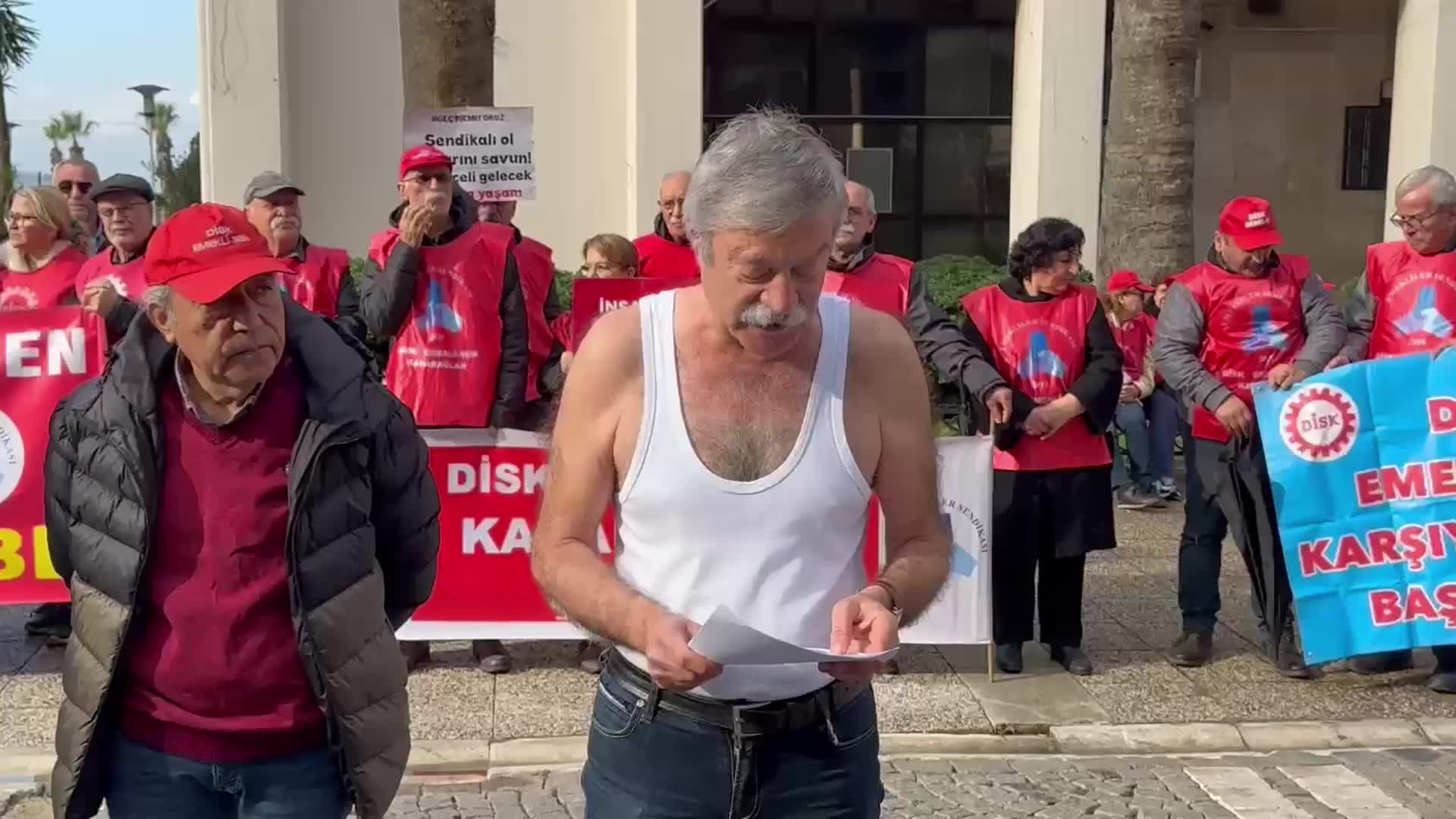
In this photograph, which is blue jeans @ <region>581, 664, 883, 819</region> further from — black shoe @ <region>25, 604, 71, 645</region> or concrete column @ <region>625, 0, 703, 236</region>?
concrete column @ <region>625, 0, 703, 236</region>

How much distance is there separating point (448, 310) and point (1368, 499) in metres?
3.89

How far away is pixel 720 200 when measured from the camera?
2408mm

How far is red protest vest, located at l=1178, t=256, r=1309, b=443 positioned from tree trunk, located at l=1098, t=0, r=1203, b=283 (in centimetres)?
501

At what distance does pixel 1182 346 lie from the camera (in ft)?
21.9

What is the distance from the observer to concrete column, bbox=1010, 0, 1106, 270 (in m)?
14.0

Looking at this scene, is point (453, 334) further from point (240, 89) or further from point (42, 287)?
point (240, 89)

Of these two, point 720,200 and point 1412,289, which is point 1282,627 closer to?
point 1412,289

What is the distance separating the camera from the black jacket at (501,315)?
6.38 meters

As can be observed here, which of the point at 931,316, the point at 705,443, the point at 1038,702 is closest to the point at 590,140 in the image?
the point at 931,316

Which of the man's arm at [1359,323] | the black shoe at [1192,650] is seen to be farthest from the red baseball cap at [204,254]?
the man's arm at [1359,323]

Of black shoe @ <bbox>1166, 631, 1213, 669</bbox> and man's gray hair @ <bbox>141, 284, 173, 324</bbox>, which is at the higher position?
man's gray hair @ <bbox>141, 284, 173, 324</bbox>

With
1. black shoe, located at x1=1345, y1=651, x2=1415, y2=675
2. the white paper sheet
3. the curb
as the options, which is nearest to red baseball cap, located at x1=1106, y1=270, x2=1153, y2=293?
black shoe, located at x1=1345, y1=651, x2=1415, y2=675

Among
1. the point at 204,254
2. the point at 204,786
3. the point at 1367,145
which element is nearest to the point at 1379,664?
the point at 204,786

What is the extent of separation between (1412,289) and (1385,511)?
1.00m
